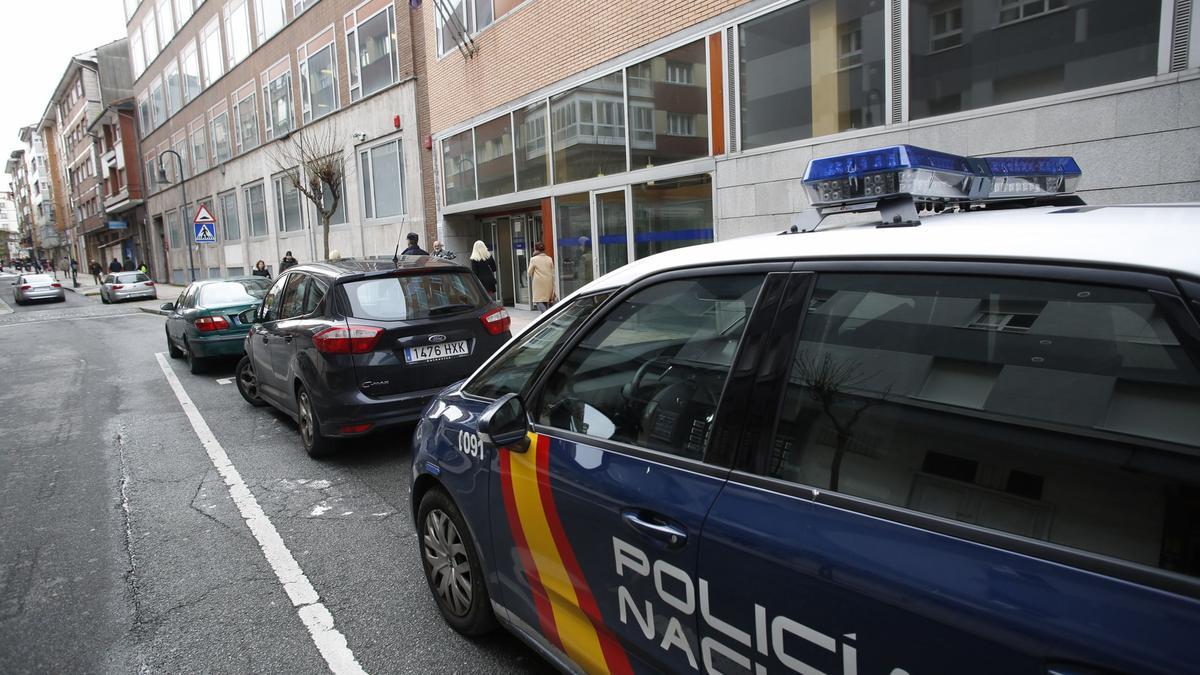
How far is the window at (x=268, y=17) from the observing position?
82.2 feet

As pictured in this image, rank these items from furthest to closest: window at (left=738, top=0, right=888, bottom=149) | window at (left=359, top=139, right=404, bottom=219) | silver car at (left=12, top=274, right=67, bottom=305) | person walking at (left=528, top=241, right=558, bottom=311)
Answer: silver car at (left=12, top=274, right=67, bottom=305) < window at (left=359, top=139, right=404, bottom=219) < person walking at (left=528, top=241, right=558, bottom=311) < window at (left=738, top=0, right=888, bottom=149)

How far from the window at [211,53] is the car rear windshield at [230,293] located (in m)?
25.5

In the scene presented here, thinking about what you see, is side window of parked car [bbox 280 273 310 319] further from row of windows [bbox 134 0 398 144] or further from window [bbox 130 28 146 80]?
window [bbox 130 28 146 80]

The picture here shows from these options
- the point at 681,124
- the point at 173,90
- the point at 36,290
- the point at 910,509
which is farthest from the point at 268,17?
the point at 910,509

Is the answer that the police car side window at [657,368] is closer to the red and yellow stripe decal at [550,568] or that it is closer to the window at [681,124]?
the red and yellow stripe decal at [550,568]

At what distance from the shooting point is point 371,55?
19.7 m

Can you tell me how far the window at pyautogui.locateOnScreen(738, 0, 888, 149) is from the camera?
8.27m

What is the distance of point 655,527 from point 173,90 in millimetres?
46234

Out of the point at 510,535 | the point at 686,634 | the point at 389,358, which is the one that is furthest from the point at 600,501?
the point at 389,358

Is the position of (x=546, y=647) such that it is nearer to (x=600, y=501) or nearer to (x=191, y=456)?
(x=600, y=501)

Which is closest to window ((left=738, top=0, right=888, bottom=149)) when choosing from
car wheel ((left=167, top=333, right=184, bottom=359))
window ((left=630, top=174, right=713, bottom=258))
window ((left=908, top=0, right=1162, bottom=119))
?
window ((left=908, top=0, right=1162, bottom=119))

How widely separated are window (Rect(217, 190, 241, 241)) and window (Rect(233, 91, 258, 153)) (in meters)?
2.67

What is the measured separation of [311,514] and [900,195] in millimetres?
4141

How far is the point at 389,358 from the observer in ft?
17.9
